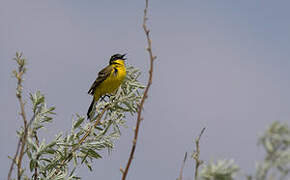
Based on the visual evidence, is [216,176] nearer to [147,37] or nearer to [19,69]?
[147,37]

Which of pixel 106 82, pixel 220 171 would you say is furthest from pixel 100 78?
pixel 220 171

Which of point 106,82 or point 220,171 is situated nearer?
point 220,171

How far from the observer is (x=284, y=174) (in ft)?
2.97

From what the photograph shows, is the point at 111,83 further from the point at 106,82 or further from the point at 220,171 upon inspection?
the point at 220,171

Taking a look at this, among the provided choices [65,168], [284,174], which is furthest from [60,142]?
[284,174]

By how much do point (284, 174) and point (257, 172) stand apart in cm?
11

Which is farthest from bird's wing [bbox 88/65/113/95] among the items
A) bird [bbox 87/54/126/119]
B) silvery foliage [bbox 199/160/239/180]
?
silvery foliage [bbox 199/160/239/180]

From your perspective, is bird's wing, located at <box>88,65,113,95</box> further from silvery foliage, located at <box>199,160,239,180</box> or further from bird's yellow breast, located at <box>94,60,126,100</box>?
silvery foliage, located at <box>199,160,239,180</box>

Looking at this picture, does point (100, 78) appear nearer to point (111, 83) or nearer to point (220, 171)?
point (111, 83)

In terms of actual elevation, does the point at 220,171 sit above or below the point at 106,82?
below

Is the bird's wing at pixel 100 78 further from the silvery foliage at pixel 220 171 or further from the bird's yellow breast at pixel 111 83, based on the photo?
the silvery foliage at pixel 220 171

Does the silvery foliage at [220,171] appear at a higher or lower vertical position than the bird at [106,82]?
lower

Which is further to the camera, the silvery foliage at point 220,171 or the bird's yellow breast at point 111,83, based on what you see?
the bird's yellow breast at point 111,83

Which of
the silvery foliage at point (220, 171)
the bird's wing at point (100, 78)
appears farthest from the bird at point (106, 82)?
the silvery foliage at point (220, 171)
